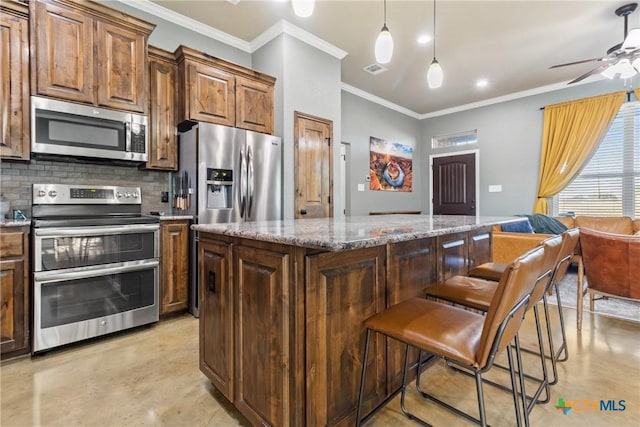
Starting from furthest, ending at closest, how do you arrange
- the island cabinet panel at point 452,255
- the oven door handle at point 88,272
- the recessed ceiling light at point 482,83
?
the recessed ceiling light at point 482,83 → the oven door handle at point 88,272 → the island cabinet panel at point 452,255

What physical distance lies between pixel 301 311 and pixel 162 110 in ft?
9.07

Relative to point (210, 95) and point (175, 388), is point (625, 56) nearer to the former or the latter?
point (210, 95)

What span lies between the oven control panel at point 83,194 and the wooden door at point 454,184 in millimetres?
5775

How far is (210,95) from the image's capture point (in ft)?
10.2

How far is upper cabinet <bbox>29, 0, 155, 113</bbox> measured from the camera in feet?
7.54

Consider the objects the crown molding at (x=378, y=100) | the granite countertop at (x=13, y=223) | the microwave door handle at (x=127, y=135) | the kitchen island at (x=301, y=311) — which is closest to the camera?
the kitchen island at (x=301, y=311)

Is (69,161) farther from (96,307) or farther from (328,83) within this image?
(328,83)

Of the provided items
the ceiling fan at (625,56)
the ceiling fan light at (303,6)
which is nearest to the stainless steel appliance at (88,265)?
the ceiling fan light at (303,6)

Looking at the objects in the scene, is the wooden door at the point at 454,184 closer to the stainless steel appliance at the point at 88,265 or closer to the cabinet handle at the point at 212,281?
the stainless steel appliance at the point at 88,265

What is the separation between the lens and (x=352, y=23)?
346cm

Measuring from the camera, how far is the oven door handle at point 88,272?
2.15 meters

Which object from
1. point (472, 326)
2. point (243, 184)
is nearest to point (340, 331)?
point (472, 326)

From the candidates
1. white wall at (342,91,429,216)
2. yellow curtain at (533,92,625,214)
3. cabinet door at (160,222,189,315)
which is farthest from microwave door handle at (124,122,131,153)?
yellow curtain at (533,92,625,214)

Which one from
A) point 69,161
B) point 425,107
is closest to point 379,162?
point 425,107
